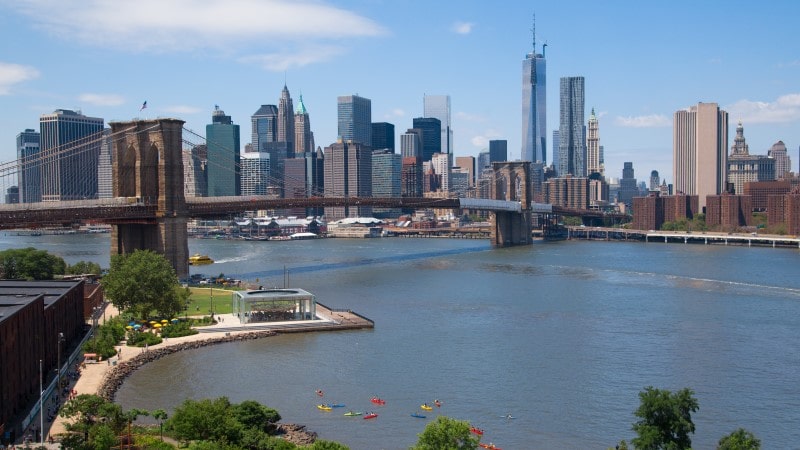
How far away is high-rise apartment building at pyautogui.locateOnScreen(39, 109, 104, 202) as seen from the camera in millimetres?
102625

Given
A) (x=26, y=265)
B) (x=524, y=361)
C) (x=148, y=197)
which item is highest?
(x=148, y=197)

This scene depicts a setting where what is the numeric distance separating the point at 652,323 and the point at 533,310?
5.90 meters

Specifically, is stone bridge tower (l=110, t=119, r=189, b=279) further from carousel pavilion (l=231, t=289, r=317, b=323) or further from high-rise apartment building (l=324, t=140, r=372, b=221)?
high-rise apartment building (l=324, t=140, r=372, b=221)

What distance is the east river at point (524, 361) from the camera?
22156 mm

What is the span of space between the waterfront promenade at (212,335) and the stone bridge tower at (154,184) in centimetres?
1004

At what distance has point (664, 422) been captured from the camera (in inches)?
701

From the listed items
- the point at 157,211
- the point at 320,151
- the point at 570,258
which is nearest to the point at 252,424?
the point at 157,211

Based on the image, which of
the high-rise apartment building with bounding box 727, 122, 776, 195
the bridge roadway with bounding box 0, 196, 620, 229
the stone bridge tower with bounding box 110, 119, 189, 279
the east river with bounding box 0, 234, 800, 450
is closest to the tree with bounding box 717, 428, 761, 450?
the east river with bounding box 0, 234, 800, 450

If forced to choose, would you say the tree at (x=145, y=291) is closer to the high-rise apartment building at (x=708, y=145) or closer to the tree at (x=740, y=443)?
the tree at (x=740, y=443)

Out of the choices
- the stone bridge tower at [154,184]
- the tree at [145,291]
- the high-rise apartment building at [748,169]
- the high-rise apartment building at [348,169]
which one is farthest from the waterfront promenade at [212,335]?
the high-rise apartment building at [748,169]

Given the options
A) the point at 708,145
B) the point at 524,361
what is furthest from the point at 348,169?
the point at 524,361

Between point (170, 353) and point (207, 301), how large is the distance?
11656 mm

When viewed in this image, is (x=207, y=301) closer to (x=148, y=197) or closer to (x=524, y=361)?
(x=148, y=197)

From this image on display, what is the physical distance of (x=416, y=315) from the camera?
3853 cm
